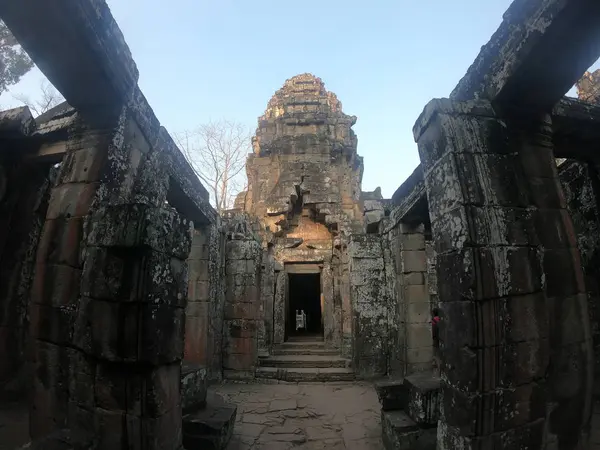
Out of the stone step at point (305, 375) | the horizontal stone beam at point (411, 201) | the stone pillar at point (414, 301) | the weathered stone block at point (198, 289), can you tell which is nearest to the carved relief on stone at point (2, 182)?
the weathered stone block at point (198, 289)

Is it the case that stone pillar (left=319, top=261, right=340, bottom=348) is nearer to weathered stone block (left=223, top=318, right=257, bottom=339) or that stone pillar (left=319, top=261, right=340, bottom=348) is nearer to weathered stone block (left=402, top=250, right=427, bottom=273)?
weathered stone block (left=223, top=318, right=257, bottom=339)

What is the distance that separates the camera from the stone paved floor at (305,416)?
4180 mm

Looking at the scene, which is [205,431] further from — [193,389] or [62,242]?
[62,242]

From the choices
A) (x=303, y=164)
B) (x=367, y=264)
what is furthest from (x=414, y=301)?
(x=303, y=164)

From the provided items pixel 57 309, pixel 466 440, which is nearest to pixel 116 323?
pixel 57 309

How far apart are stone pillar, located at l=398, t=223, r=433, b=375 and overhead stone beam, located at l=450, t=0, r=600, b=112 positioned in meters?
3.79

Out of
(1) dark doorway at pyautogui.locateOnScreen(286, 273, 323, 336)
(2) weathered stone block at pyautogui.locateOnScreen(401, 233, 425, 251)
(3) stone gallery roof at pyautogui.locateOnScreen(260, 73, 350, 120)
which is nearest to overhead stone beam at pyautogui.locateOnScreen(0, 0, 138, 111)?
(2) weathered stone block at pyautogui.locateOnScreen(401, 233, 425, 251)

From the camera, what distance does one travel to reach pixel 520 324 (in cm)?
262

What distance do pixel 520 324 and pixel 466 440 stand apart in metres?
1.01

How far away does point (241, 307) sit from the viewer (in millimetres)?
7469

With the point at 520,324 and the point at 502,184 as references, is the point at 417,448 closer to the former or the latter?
the point at 520,324

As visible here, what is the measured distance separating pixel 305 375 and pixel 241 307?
214cm

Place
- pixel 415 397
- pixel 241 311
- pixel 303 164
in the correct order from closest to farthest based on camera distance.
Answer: pixel 415 397, pixel 241 311, pixel 303 164

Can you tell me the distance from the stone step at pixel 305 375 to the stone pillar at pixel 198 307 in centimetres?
168
